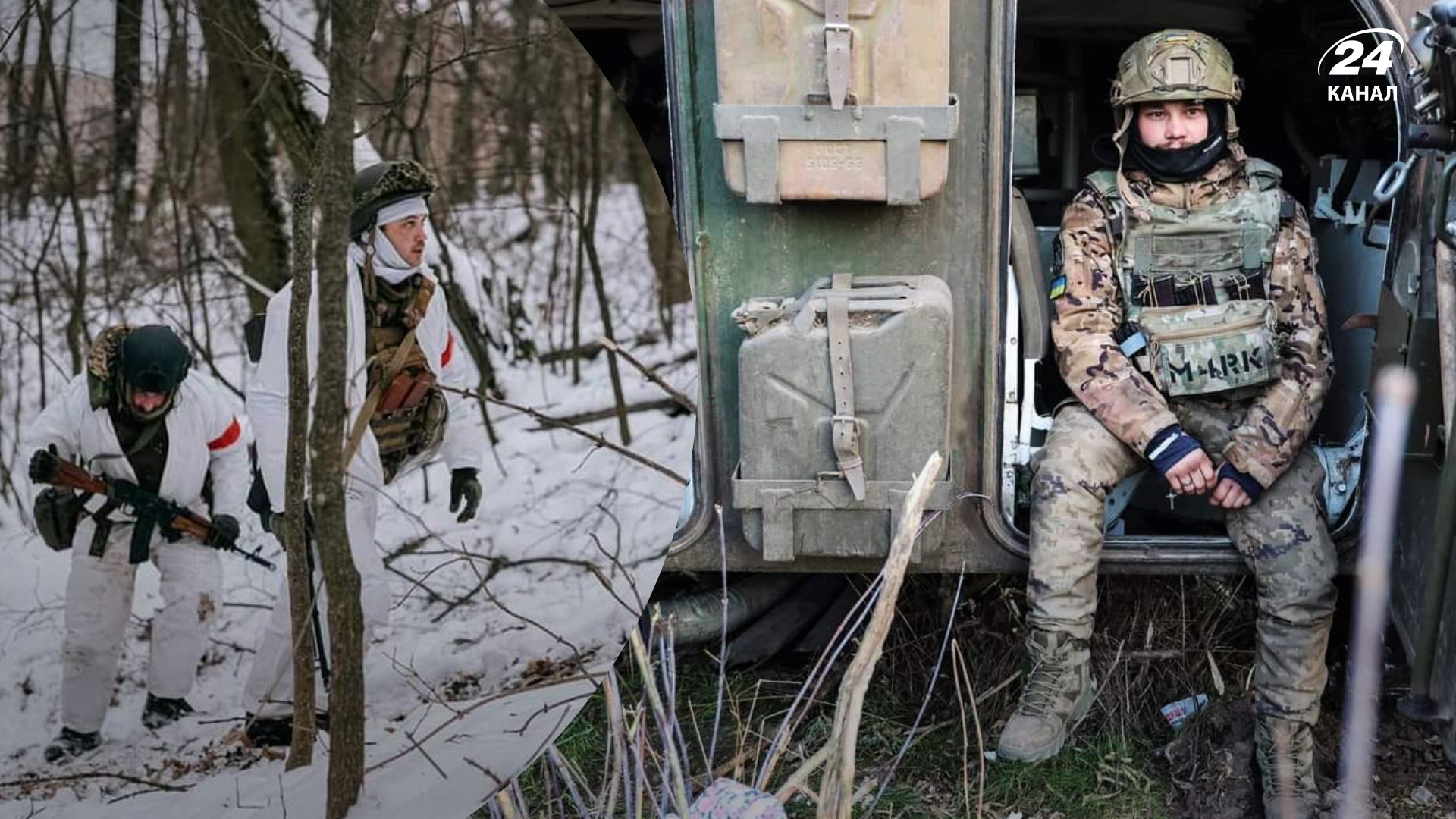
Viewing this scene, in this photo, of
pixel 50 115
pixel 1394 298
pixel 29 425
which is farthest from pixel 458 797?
pixel 1394 298

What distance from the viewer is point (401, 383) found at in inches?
115

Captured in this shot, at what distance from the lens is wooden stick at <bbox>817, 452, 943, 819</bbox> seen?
2.56 metres

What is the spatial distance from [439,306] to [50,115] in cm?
79

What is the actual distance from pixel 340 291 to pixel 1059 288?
1680mm

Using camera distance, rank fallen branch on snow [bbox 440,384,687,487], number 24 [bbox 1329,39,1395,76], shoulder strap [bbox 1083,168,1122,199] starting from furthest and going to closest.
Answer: number 24 [bbox 1329,39,1395,76] → shoulder strap [bbox 1083,168,1122,199] → fallen branch on snow [bbox 440,384,687,487]

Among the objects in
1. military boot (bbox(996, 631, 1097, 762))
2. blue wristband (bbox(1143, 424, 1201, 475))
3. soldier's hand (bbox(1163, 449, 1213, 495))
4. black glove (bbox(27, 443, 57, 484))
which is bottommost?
military boot (bbox(996, 631, 1097, 762))

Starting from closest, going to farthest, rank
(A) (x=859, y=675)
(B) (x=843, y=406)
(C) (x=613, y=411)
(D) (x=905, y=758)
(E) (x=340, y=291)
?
(A) (x=859, y=675)
(E) (x=340, y=291)
(C) (x=613, y=411)
(B) (x=843, y=406)
(D) (x=905, y=758)

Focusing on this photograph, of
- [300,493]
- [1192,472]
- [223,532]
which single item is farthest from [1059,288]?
[223,532]

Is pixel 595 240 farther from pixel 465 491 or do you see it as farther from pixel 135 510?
pixel 135 510

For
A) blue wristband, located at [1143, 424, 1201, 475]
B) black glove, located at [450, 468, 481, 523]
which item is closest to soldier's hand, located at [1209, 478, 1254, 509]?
blue wristband, located at [1143, 424, 1201, 475]

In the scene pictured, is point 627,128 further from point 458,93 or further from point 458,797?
point 458,797

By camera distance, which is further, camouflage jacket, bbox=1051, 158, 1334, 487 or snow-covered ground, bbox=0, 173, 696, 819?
camouflage jacket, bbox=1051, 158, 1334, 487

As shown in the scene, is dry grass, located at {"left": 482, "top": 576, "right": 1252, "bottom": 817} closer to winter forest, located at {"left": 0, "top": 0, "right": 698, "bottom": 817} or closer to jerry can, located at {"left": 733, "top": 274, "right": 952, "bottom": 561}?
→ jerry can, located at {"left": 733, "top": 274, "right": 952, "bottom": 561}

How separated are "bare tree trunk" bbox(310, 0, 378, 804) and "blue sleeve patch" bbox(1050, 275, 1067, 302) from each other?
165 cm
